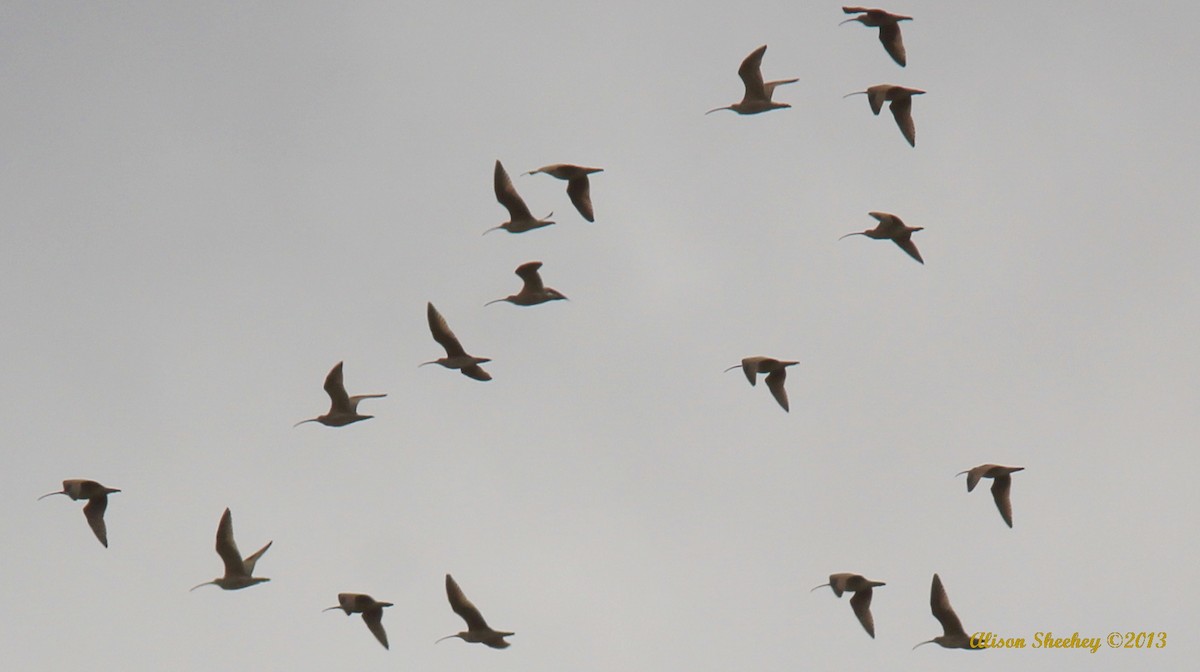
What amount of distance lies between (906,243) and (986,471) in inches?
204

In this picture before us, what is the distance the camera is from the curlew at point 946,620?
110ft

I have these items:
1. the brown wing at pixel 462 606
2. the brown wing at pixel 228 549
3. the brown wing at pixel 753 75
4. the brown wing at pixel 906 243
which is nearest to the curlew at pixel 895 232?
the brown wing at pixel 906 243

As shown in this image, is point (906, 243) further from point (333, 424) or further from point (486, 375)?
point (333, 424)

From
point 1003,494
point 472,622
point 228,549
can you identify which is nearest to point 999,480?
point 1003,494

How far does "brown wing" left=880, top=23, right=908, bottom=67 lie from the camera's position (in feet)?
105

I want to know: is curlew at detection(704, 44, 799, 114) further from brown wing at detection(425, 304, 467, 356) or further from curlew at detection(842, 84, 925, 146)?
brown wing at detection(425, 304, 467, 356)

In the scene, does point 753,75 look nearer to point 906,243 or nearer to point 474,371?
point 906,243

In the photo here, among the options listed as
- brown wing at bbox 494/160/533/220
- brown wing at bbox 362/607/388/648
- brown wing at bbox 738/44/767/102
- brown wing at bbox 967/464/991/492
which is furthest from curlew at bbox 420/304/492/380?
brown wing at bbox 967/464/991/492

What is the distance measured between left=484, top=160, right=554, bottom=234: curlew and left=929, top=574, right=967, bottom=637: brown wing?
1130 cm

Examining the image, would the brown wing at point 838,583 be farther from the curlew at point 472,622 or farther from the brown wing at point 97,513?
the brown wing at point 97,513

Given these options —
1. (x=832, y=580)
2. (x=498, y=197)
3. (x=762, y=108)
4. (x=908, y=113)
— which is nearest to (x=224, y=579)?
(x=498, y=197)

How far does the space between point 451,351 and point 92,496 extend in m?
8.33

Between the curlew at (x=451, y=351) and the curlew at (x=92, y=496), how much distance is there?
748 cm

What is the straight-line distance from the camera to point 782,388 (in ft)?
118
